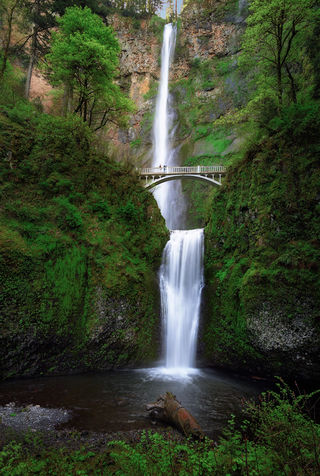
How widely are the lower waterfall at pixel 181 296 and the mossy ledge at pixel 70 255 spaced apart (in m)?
0.55

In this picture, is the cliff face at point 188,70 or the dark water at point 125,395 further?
the cliff face at point 188,70

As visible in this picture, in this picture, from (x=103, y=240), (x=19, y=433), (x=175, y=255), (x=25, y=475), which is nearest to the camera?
(x=25, y=475)

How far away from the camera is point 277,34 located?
11281 mm

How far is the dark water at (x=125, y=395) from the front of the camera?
214 inches

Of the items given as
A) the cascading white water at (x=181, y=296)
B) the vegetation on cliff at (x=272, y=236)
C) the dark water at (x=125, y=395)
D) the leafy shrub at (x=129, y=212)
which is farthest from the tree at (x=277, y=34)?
the dark water at (x=125, y=395)

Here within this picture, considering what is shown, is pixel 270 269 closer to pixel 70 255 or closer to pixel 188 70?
pixel 70 255

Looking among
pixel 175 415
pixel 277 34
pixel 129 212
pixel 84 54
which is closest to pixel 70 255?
pixel 129 212

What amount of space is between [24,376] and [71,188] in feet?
21.9

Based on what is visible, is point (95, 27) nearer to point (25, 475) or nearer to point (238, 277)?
point (238, 277)

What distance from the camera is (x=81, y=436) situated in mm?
4684

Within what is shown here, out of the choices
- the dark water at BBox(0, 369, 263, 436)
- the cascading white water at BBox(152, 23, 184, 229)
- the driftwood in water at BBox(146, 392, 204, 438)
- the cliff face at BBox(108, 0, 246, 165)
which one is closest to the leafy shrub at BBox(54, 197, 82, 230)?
the dark water at BBox(0, 369, 263, 436)

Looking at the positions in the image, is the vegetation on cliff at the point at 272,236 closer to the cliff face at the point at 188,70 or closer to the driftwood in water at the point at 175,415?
the driftwood in water at the point at 175,415

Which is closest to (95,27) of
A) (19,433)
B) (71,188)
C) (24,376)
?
(71,188)

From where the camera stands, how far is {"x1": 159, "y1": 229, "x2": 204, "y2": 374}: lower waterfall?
9.81 metres
